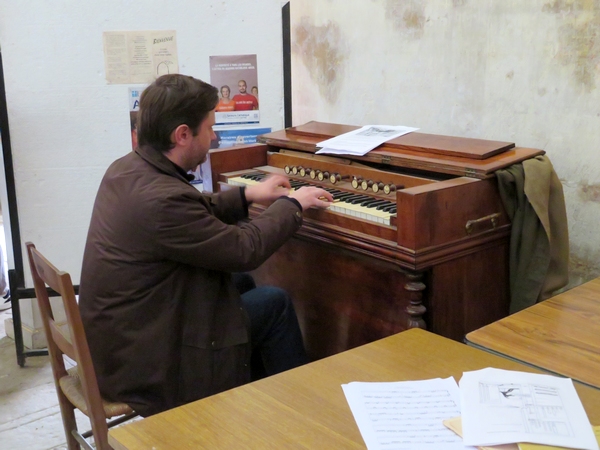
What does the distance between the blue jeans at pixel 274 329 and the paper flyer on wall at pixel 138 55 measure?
1.39 meters

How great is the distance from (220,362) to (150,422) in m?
0.77

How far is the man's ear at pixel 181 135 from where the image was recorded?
77.9 inches

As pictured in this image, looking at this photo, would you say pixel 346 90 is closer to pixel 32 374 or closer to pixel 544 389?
pixel 32 374

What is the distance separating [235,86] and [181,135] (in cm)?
136

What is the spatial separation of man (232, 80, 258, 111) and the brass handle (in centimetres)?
154

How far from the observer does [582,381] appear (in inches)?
52.4

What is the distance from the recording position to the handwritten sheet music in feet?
3.64

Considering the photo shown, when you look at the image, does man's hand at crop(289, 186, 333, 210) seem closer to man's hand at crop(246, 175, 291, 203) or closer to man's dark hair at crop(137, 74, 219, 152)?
man's hand at crop(246, 175, 291, 203)

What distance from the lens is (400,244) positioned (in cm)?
197

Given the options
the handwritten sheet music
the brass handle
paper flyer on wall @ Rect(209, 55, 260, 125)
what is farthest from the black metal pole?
the handwritten sheet music

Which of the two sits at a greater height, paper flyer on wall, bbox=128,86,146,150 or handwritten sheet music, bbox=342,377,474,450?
paper flyer on wall, bbox=128,86,146,150

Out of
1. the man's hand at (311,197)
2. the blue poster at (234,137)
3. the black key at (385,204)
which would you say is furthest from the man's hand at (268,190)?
the blue poster at (234,137)

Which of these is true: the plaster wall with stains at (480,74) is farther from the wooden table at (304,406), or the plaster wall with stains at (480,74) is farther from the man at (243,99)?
the wooden table at (304,406)

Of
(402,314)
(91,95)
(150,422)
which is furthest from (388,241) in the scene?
(91,95)
